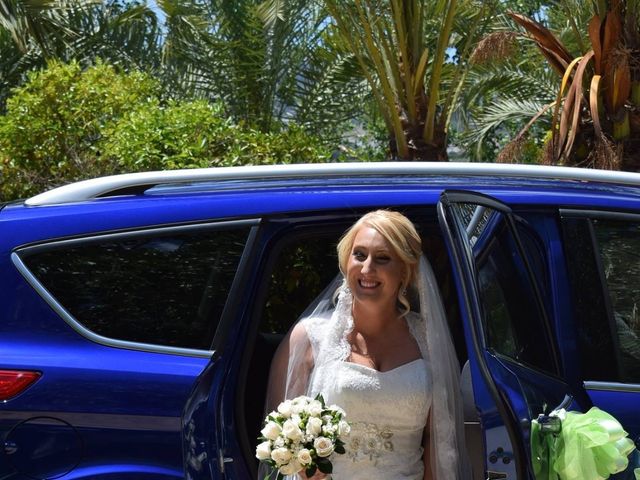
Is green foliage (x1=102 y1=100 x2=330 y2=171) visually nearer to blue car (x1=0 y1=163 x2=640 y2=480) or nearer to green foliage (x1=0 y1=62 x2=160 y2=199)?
green foliage (x1=0 y1=62 x2=160 y2=199)

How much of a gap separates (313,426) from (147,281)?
722 mm

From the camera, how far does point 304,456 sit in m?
2.87

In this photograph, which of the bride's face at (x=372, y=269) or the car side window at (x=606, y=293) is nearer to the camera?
the car side window at (x=606, y=293)

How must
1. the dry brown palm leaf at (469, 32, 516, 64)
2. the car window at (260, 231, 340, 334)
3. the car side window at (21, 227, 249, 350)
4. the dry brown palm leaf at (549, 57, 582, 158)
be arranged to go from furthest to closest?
the dry brown palm leaf at (469, 32, 516, 64) → the dry brown palm leaf at (549, 57, 582, 158) → the car window at (260, 231, 340, 334) → the car side window at (21, 227, 249, 350)

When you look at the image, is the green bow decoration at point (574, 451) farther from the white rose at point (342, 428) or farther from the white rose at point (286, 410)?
the white rose at point (286, 410)

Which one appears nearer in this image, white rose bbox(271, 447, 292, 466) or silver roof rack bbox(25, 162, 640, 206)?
white rose bbox(271, 447, 292, 466)

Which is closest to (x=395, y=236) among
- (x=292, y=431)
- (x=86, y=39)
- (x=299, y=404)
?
(x=299, y=404)

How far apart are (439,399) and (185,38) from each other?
10.3 metres

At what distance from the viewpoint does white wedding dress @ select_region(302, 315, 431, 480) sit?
328 centimetres

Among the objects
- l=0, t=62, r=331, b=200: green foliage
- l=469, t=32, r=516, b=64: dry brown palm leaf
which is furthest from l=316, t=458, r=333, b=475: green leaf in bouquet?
l=469, t=32, r=516, b=64: dry brown palm leaf

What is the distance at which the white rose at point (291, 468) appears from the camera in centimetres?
289

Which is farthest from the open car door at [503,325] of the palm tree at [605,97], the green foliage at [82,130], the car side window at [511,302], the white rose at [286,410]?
the palm tree at [605,97]

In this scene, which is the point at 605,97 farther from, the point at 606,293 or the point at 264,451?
the point at 264,451

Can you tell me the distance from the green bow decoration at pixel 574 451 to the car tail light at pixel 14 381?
4.75 feet
